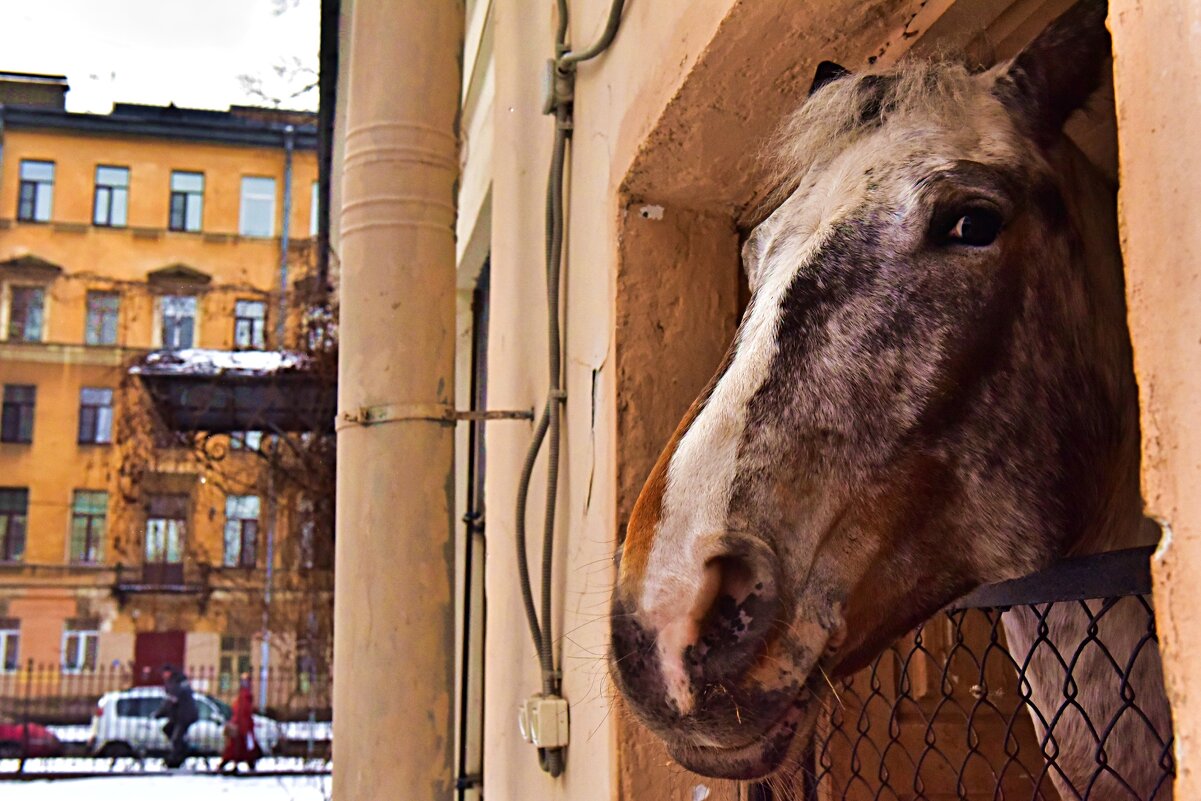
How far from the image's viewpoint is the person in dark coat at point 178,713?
17.2 m

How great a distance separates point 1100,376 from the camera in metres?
1.57

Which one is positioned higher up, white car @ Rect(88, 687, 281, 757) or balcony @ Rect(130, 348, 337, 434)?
balcony @ Rect(130, 348, 337, 434)

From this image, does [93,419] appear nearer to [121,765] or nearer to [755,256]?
[121,765]

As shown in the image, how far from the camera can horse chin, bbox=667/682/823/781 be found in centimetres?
138

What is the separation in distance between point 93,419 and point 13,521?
280 centimetres

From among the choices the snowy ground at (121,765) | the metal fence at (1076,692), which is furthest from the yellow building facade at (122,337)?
the metal fence at (1076,692)

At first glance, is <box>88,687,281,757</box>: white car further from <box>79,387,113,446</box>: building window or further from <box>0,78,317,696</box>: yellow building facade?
<box>79,387,113,446</box>: building window

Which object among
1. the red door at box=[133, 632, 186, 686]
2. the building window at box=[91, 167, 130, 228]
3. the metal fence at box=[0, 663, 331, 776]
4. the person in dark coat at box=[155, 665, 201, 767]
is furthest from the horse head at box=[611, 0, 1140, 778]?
the building window at box=[91, 167, 130, 228]

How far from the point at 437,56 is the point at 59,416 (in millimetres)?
25901

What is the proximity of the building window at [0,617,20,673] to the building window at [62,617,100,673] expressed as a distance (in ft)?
3.26

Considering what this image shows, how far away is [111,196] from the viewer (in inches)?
1093

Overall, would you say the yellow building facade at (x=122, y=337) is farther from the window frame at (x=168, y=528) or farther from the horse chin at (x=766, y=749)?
the horse chin at (x=766, y=749)

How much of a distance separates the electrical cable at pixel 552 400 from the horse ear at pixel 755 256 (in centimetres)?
91

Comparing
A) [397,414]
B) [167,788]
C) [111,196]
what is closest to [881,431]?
[397,414]
